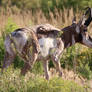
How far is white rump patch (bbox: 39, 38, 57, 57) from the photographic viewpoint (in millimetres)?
7840

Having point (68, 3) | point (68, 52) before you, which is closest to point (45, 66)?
point (68, 52)

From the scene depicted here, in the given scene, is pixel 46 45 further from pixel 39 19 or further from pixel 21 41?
pixel 39 19

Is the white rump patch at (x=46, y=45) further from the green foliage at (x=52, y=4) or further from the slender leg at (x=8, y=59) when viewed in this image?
the green foliage at (x=52, y=4)

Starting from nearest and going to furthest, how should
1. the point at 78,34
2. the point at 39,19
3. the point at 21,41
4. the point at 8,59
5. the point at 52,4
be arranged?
the point at 21,41
the point at 8,59
the point at 78,34
the point at 39,19
the point at 52,4

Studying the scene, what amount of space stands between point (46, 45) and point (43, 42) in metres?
0.09

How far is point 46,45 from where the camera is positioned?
7.87m

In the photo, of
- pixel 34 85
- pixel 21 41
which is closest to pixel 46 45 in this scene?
pixel 21 41

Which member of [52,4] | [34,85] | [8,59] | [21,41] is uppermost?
[21,41]

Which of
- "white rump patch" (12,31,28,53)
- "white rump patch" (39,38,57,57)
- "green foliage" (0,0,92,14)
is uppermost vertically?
"white rump patch" (12,31,28,53)

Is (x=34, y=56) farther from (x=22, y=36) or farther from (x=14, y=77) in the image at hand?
(x=14, y=77)

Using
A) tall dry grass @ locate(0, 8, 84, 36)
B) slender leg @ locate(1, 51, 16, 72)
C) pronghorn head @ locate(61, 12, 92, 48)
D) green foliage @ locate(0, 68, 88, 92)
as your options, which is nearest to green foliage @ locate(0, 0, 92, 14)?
tall dry grass @ locate(0, 8, 84, 36)

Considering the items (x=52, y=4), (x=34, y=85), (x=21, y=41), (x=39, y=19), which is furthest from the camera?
(x=52, y=4)

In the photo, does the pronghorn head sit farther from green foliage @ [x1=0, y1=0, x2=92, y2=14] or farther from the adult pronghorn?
green foliage @ [x1=0, y1=0, x2=92, y2=14]

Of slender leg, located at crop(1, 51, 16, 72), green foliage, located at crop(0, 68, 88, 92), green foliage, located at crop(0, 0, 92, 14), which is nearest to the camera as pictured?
green foliage, located at crop(0, 68, 88, 92)
